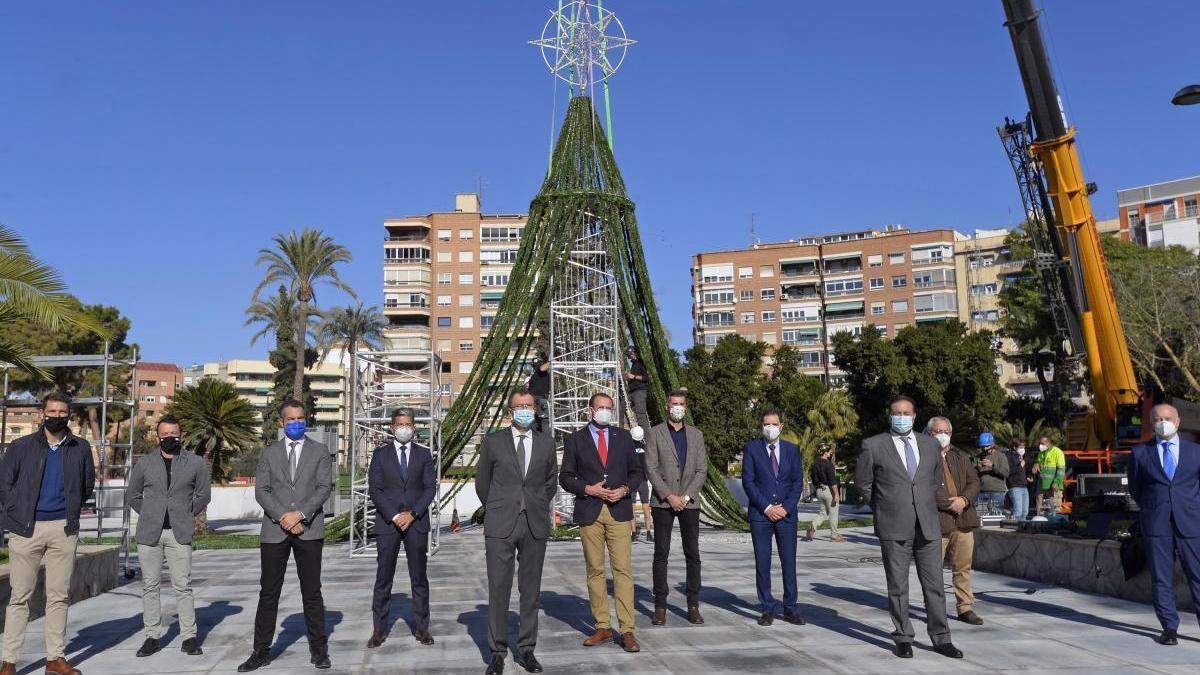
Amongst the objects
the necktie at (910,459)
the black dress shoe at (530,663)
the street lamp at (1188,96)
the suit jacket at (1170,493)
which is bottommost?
the black dress shoe at (530,663)

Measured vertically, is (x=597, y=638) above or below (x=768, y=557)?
below

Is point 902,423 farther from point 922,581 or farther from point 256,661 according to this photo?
point 256,661

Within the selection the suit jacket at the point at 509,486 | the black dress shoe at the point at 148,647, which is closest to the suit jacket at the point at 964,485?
the suit jacket at the point at 509,486

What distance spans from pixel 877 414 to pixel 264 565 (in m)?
42.4

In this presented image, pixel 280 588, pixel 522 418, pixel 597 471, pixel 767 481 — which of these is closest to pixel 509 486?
pixel 522 418

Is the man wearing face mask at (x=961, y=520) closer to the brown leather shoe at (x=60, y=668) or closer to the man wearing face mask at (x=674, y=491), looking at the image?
the man wearing face mask at (x=674, y=491)

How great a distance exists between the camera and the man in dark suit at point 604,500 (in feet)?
25.2

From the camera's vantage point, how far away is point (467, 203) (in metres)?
85.9

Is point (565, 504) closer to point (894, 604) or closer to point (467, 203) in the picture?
point (894, 604)

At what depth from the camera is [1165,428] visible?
8.03m

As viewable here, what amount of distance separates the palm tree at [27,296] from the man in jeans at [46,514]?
3.42 meters

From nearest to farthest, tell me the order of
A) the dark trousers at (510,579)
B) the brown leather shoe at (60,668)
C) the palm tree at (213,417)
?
1. the brown leather shoe at (60,668)
2. the dark trousers at (510,579)
3. the palm tree at (213,417)

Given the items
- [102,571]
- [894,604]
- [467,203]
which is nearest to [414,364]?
[467,203]

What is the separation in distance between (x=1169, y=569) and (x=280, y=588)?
693 centimetres
